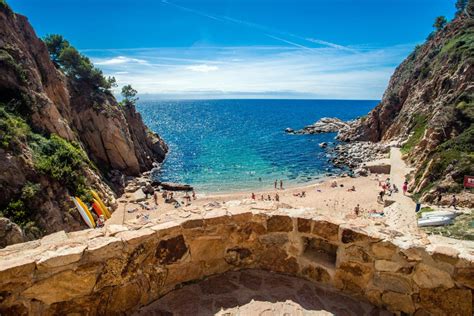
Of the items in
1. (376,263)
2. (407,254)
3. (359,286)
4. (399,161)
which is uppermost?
(407,254)

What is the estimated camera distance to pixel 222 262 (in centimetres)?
439

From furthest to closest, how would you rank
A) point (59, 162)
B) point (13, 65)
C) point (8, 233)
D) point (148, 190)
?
point (148, 190) → point (13, 65) → point (59, 162) → point (8, 233)

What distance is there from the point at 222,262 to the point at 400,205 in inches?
970

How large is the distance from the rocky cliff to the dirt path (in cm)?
1989

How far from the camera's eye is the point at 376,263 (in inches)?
146

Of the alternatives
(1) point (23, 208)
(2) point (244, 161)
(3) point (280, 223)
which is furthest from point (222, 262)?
(2) point (244, 161)

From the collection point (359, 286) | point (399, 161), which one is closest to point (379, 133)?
point (399, 161)

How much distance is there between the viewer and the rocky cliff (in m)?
17.3

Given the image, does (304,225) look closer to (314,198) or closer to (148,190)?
(314,198)

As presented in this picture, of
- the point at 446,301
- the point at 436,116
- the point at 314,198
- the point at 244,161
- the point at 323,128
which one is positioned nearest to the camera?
the point at 446,301

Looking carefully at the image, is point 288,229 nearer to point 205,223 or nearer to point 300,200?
point 205,223

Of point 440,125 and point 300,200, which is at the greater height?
point 440,125

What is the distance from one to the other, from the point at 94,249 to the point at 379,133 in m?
65.9

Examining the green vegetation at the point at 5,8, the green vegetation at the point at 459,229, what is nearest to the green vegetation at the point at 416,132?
the green vegetation at the point at 459,229
